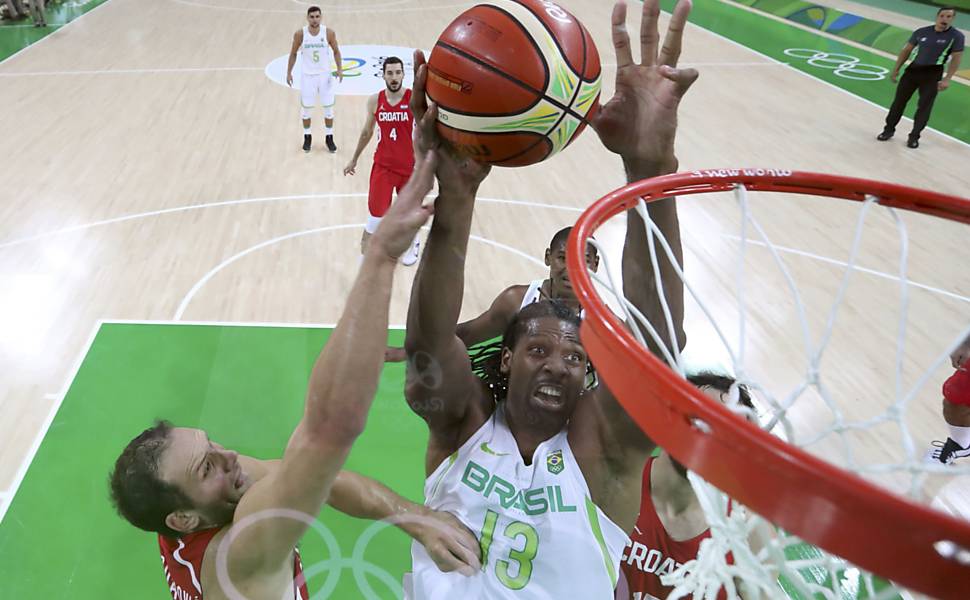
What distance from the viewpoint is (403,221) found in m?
1.24

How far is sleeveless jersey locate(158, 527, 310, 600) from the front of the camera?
1.80 meters

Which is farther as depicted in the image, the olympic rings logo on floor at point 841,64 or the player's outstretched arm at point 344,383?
the olympic rings logo on floor at point 841,64

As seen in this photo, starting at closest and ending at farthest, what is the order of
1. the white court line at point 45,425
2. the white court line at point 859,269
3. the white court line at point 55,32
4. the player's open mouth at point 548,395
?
A: the player's open mouth at point 548,395 < the white court line at point 45,425 < the white court line at point 859,269 < the white court line at point 55,32

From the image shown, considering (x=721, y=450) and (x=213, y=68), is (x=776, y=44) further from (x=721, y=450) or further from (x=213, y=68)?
(x=721, y=450)

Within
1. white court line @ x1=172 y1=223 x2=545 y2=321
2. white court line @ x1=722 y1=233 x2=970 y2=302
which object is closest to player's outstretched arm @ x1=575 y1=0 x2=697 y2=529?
white court line @ x1=172 y1=223 x2=545 y2=321

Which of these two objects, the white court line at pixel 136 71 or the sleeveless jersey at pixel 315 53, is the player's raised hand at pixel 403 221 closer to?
the sleeveless jersey at pixel 315 53

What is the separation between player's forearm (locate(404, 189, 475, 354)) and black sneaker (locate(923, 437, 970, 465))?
2488mm

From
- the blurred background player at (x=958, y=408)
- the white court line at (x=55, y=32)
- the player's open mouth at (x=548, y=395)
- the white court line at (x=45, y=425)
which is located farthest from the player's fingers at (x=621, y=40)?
the white court line at (x=55, y=32)

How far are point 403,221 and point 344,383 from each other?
29cm

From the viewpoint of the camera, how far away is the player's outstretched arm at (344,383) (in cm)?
116

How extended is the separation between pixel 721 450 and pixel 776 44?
38.4 ft

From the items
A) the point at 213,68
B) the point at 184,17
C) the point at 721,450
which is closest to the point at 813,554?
the point at 721,450

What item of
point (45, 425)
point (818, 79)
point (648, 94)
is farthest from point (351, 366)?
point (818, 79)

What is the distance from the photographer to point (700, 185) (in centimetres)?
152
